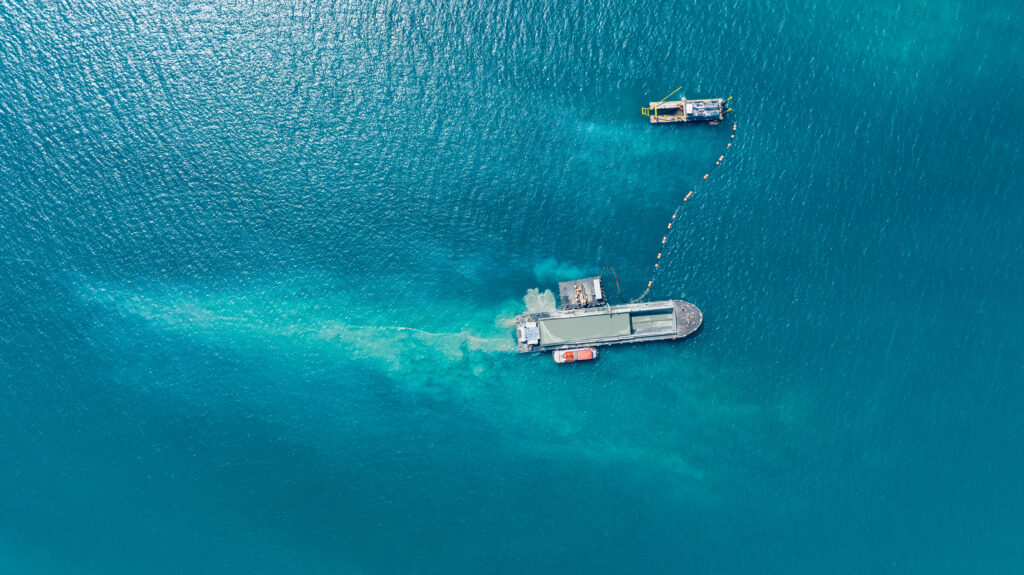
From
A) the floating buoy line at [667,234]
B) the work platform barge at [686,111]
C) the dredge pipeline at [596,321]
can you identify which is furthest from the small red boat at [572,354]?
the work platform barge at [686,111]

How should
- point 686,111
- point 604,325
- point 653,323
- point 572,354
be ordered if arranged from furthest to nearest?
point 686,111, point 653,323, point 604,325, point 572,354

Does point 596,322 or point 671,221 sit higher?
point 671,221

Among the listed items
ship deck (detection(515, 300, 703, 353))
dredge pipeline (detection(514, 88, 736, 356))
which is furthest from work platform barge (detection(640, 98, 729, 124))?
ship deck (detection(515, 300, 703, 353))

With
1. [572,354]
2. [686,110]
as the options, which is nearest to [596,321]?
[572,354]

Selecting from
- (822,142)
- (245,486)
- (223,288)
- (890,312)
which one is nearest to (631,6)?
(822,142)

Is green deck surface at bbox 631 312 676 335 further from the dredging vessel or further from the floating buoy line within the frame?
the dredging vessel

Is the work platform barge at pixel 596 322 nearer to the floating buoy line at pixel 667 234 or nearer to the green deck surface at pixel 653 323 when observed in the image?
the green deck surface at pixel 653 323

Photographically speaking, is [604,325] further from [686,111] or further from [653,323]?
[686,111]
